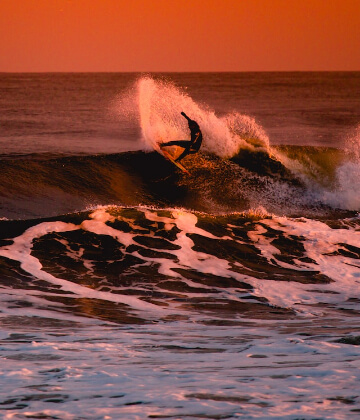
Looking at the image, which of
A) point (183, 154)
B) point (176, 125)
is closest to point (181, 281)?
point (183, 154)

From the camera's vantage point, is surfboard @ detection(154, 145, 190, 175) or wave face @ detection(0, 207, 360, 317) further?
surfboard @ detection(154, 145, 190, 175)

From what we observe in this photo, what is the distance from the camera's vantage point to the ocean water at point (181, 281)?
5.66m

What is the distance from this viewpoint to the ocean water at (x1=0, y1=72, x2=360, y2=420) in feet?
18.6

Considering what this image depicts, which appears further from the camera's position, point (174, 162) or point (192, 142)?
point (174, 162)

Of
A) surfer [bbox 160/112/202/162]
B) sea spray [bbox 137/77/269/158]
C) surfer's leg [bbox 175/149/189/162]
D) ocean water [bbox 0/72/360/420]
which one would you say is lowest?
ocean water [bbox 0/72/360/420]

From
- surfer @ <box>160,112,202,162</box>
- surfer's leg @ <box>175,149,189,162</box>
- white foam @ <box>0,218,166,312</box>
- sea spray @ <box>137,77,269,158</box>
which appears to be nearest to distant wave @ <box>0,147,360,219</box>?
surfer's leg @ <box>175,149,189,162</box>

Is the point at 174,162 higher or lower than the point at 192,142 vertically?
higher

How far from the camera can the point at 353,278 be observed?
11406mm

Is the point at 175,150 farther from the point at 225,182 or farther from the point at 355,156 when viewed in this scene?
the point at 355,156

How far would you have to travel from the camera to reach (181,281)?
10.9 metres

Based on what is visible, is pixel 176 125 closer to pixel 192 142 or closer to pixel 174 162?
pixel 174 162

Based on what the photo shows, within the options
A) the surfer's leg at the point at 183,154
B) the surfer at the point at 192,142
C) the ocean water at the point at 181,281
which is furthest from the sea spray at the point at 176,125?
the surfer at the point at 192,142

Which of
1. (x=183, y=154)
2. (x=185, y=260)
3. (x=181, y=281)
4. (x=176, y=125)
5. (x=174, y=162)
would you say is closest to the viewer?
(x=181, y=281)

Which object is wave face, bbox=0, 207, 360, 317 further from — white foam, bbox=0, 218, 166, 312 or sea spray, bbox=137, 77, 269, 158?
sea spray, bbox=137, 77, 269, 158
